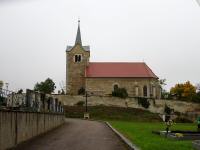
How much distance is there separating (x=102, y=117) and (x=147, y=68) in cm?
3110

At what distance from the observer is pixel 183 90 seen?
414ft

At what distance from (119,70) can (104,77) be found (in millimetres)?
4744

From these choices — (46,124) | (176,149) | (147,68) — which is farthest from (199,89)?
(176,149)

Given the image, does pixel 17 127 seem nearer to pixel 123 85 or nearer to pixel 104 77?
pixel 104 77

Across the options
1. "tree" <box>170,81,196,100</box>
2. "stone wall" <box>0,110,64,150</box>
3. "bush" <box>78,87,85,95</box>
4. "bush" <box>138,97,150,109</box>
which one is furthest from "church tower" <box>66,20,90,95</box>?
"stone wall" <box>0,110,64,150</box>

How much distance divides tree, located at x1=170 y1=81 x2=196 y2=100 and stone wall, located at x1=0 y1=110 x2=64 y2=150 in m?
97.3

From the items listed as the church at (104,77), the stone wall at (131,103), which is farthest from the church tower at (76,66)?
the stone wall at (131,103)

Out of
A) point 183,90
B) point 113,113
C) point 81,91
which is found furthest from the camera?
point 183,90

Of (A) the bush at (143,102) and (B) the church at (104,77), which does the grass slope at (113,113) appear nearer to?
(A) the bush at (143,102)

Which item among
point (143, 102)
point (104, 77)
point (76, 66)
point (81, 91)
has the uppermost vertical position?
point (76, 66)

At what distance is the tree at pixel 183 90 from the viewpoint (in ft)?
405

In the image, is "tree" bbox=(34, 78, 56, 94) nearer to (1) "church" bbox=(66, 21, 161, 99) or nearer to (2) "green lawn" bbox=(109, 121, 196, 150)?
(1) "church" bbox=(66, 21, 161, 99)

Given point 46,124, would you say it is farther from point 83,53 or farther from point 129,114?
point 83,53

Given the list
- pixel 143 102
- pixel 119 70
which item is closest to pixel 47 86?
pixel 119 70
